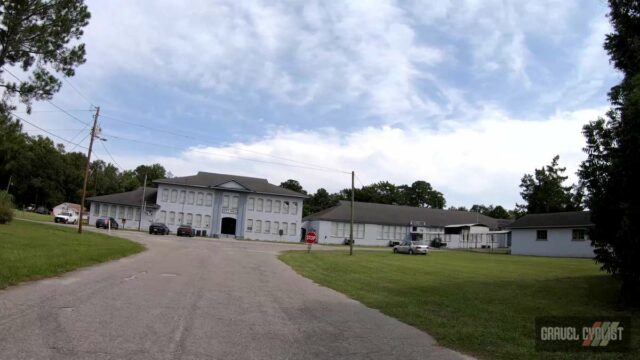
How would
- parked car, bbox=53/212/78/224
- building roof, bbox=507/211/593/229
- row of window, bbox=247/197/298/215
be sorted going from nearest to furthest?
building roof, bbox=507/211/593/229 → parked car, bbox=53/212/78/224 → row of window, bbox=247/197/298/215

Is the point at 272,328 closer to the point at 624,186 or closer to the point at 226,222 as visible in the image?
the point at 624,186

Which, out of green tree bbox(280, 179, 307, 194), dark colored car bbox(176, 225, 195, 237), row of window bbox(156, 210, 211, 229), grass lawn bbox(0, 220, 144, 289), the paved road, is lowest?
the paved road

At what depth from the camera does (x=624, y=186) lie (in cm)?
1236

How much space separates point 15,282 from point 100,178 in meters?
131

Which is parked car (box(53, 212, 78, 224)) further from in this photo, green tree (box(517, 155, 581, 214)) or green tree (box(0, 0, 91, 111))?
green tree (box(517, 155, 581, 214))

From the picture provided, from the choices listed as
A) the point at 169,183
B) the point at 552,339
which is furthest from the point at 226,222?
the point at 552,339

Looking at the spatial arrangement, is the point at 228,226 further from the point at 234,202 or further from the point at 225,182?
the point at 225,182

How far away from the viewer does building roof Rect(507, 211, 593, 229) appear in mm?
48406

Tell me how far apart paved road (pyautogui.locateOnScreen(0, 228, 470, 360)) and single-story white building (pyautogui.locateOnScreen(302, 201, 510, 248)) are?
63.3 meters

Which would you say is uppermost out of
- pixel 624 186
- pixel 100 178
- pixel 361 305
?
pixel 100 178

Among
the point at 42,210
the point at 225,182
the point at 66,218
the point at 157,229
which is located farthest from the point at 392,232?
the point at 42,210

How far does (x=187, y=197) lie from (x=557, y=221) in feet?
160

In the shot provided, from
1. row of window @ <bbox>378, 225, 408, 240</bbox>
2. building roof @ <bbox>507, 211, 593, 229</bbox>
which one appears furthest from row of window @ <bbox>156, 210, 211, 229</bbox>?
building roof @ <bbox>507, 211, 593, 229</bbox>

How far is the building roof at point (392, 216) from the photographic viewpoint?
79.9 m
